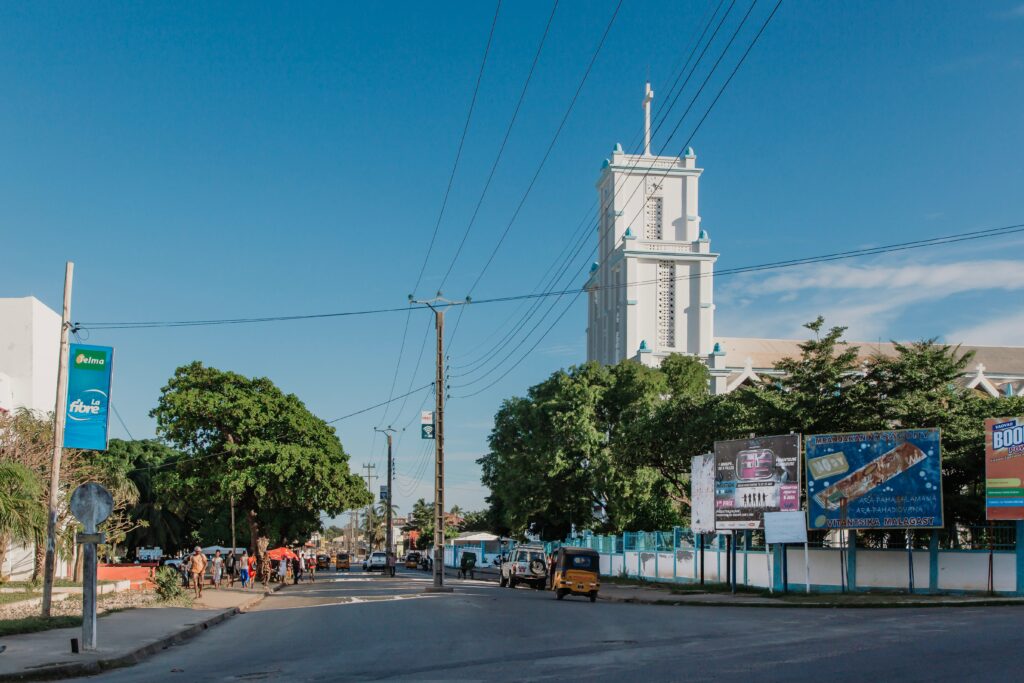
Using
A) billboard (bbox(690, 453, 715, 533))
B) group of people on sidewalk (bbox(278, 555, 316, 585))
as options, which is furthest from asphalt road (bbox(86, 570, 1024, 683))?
group of people on sidewalk (bbox(278, 555, 316, 585))

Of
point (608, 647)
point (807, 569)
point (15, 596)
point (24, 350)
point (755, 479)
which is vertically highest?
point (24, 350)

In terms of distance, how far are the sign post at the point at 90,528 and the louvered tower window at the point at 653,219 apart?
7568cm

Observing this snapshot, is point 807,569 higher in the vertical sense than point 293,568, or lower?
higher

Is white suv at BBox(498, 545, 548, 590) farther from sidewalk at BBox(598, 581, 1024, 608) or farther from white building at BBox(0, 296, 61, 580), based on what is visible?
white building at BBox(0, 296, 61, 580)

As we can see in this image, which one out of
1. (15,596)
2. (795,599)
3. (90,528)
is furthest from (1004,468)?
(15,596)

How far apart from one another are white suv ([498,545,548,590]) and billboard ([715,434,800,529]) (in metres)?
13.2

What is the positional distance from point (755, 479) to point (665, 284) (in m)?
56.2

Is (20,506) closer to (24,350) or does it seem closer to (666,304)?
(24,350)

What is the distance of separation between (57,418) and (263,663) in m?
8.84

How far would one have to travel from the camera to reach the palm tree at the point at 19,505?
23469 millimetres

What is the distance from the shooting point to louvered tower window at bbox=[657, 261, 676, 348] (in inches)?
3376

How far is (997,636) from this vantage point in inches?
584

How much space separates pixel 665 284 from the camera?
86.1m

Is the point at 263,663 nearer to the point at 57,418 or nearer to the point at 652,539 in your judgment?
the point at 57,418
